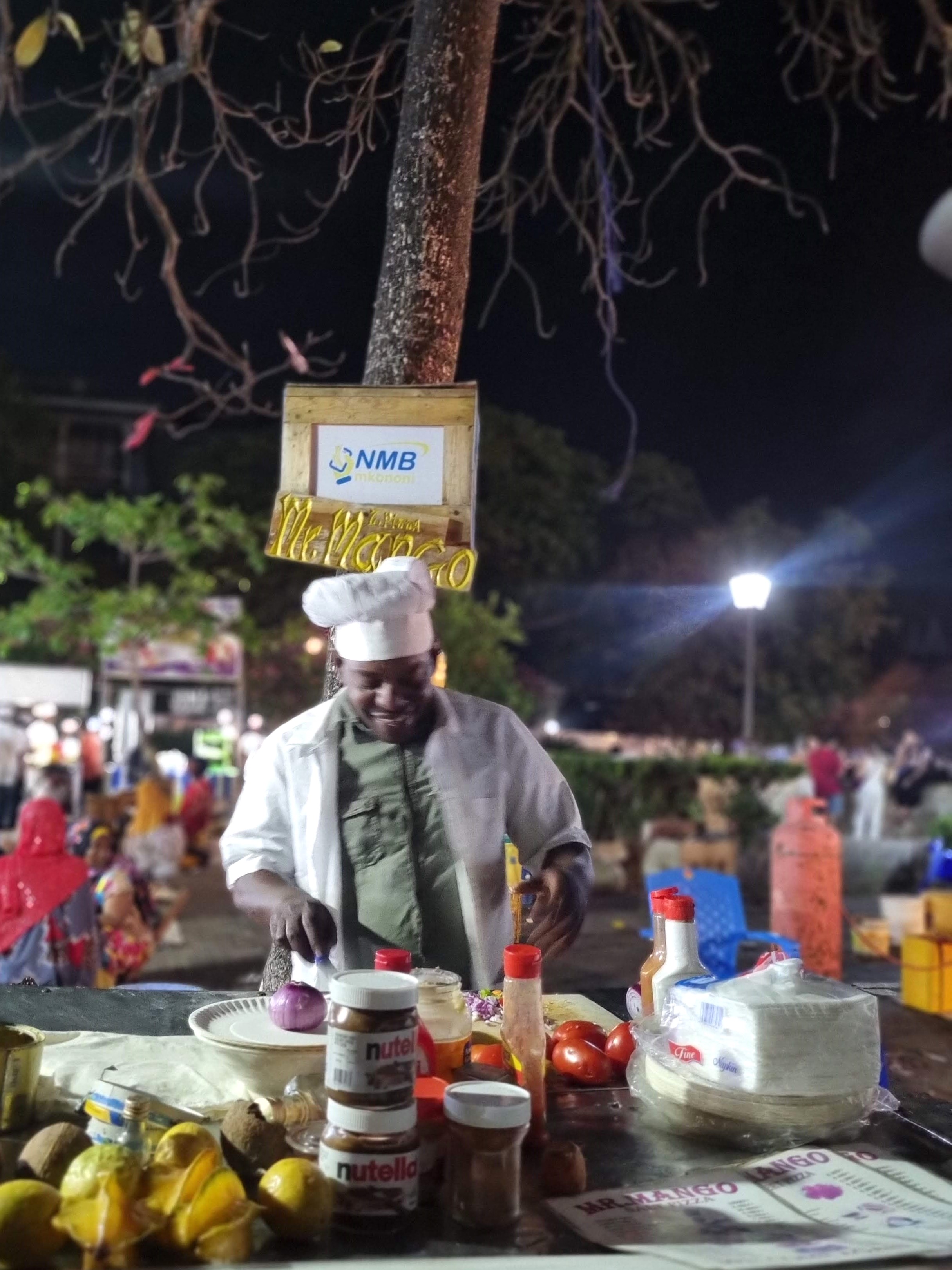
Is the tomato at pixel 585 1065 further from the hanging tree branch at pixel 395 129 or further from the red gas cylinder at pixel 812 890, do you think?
the red gas cylinder at pixel 812 890

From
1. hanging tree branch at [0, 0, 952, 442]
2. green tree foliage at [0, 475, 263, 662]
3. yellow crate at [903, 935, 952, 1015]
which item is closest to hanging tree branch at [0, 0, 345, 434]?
hanging tree branch at [0, 0, 952, 442]

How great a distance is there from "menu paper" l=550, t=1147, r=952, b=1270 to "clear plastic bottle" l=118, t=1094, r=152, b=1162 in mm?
744

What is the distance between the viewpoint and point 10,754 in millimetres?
15930

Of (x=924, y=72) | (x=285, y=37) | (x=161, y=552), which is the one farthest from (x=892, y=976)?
(x=161, y=552)

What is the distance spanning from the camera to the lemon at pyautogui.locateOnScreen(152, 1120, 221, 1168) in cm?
182

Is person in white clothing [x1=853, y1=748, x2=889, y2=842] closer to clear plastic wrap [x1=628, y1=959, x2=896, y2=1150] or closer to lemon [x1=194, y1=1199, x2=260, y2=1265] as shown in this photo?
clear plastic wrap [x1=628, y1=959, x2=896, y2=1150]

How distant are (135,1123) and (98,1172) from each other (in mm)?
256

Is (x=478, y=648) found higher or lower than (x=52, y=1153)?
higher

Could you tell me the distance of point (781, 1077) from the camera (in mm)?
2207

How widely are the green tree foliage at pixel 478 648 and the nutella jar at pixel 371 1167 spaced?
735 inches

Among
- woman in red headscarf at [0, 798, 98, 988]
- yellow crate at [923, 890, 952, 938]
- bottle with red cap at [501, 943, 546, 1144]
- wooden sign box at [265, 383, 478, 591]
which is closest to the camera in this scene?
bottle with red cap at [501, 943, 546, 1144]

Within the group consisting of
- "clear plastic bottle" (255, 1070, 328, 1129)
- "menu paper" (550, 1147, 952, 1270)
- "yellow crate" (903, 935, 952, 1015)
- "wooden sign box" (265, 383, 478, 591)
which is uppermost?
"wooden sign box" (265, 383, 478, 591)

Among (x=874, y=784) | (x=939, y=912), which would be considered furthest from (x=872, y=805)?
(x=939, y=912)

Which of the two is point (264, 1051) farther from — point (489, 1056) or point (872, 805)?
point (872, 805)
